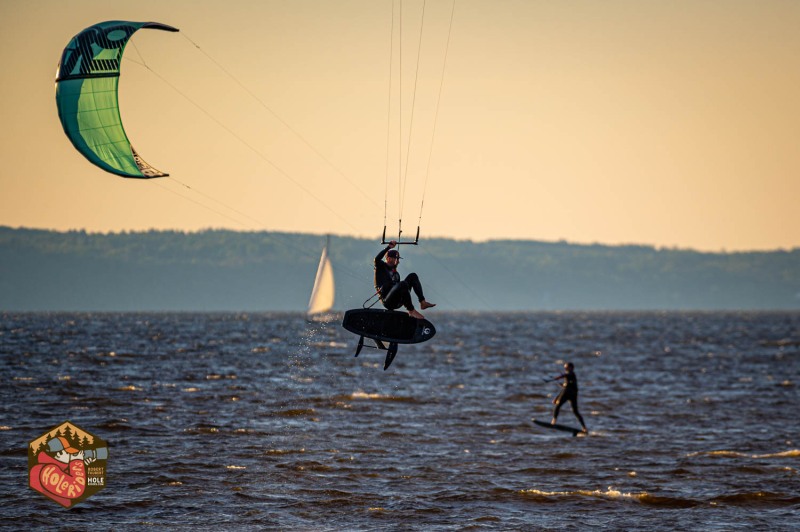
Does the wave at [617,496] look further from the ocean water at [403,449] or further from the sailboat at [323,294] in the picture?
the sailboat at [323,294]

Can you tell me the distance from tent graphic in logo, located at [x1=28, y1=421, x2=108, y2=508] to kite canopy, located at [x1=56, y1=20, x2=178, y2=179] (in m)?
10.3

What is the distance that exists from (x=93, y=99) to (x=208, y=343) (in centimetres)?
10243

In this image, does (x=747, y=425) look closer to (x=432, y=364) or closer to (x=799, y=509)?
(x=799, y=509)

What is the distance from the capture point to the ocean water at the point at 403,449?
29.6 meters

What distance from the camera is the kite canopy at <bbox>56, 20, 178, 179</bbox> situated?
26.7 m

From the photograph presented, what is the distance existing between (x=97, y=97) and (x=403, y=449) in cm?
1920

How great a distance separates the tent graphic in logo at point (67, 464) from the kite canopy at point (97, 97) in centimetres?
1028

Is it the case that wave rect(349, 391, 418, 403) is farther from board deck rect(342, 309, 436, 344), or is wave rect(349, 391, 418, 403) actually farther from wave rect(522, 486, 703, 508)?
board deck rect(342, 309, 436, 344)

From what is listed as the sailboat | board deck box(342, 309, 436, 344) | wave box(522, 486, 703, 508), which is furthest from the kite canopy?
the sailboat

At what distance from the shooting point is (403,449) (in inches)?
1583

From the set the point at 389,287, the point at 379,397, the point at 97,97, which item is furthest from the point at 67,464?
the point at 379,397

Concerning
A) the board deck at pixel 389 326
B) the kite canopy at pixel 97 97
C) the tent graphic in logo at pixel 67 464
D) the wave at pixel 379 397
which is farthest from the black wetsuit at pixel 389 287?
the wave at pixel 379 397

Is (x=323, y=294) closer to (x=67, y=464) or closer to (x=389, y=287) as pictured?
(x=67, y=464)

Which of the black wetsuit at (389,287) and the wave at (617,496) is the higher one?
the black wetsuit at (389,287)
